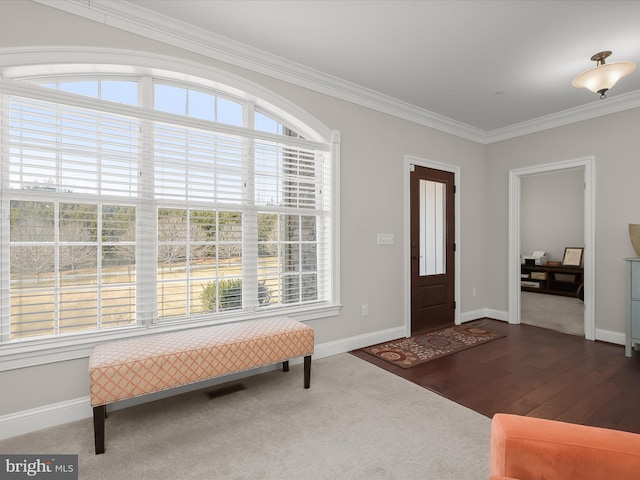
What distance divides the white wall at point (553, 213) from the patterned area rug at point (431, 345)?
3.90 m

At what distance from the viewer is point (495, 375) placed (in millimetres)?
2949

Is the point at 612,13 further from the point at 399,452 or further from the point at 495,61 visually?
the point at 399,452

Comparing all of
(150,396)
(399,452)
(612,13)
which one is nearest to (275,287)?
(150,396)

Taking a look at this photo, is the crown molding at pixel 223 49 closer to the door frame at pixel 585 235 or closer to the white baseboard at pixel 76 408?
the door frame at pixel 585 235

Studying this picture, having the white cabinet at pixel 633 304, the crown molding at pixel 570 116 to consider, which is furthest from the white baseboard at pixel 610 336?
the crown molding at pixel 570 116

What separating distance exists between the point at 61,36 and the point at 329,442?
3159 mm

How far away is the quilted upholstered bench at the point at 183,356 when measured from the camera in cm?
190

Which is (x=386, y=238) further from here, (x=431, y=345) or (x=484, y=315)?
(x=484, y=315)

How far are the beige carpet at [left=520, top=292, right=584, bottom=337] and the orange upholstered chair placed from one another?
4.07m

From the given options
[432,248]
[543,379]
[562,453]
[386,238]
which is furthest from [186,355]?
[432,248]

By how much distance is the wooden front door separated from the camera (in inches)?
166

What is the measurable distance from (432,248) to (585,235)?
5.92ft

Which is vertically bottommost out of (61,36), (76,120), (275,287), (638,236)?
(275,287)

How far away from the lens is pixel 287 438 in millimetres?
2006
